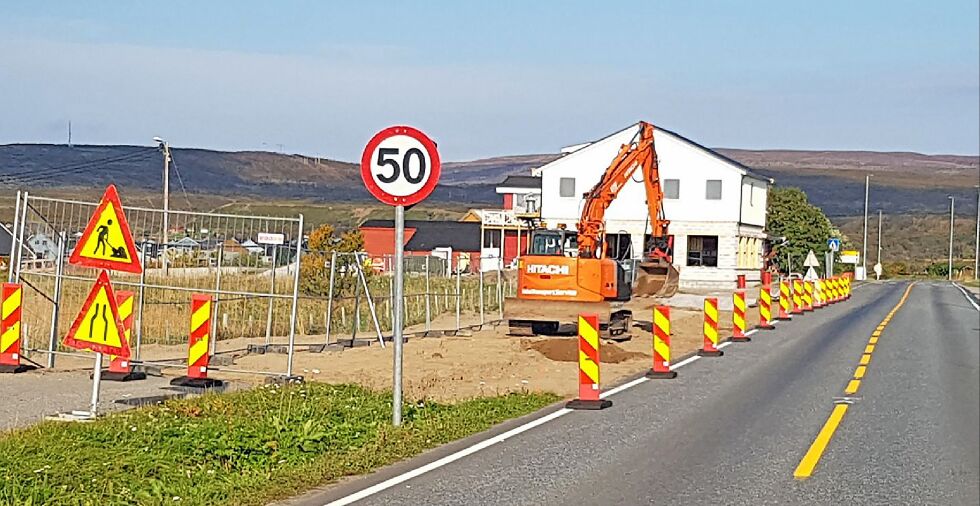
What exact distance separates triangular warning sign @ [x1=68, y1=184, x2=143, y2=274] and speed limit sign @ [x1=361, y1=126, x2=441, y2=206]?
2468 mm

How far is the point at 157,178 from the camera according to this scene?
134ft

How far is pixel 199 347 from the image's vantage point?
15.7 meters

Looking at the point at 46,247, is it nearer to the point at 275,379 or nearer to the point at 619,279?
the point at 275,379

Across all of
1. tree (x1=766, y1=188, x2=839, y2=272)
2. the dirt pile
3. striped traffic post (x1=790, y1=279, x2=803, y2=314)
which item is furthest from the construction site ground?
tree (x1=766, y1=188, x2=839, y2=272)

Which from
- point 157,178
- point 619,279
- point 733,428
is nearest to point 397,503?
point 733,428

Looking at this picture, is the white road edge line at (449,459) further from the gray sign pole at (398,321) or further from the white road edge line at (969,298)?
the white road edge line at (969,298)

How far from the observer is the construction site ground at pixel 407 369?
15117 millimetres

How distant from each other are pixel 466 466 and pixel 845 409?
19.0 feet

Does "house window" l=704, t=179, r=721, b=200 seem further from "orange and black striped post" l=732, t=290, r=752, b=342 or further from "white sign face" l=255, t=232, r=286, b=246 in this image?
"white sign face" l=255, t=232, r=286, b=246

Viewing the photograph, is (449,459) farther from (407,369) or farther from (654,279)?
(654,279)

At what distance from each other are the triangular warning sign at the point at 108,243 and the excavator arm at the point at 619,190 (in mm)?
17350

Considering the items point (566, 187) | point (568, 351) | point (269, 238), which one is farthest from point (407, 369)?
point (566, 187)

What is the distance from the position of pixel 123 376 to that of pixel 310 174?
261 feet

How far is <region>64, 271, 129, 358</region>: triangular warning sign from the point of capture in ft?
39.8
